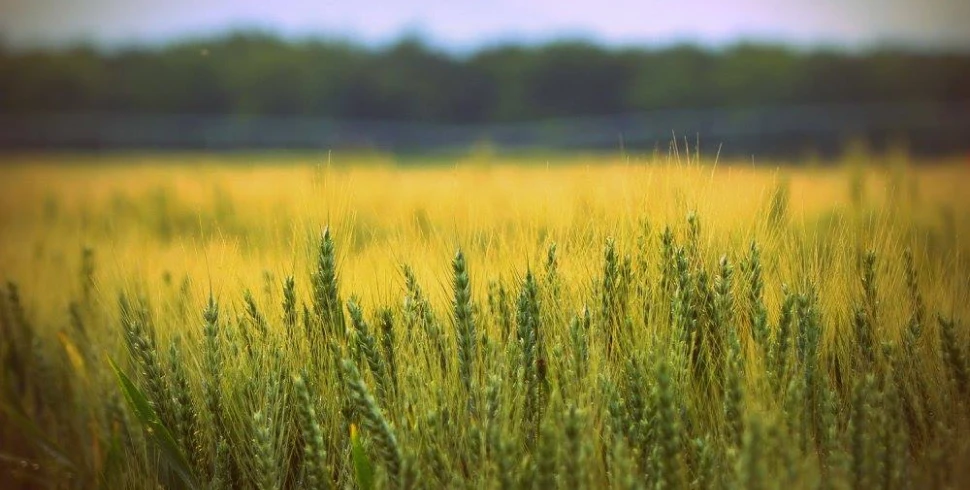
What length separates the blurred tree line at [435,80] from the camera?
2.17 meters

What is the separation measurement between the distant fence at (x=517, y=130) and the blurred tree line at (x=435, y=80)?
0.05 m

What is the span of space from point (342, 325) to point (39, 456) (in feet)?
2.24

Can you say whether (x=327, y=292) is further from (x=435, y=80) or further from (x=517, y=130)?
(x=435, y=80)

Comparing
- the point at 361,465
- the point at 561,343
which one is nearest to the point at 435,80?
the point at 561,343

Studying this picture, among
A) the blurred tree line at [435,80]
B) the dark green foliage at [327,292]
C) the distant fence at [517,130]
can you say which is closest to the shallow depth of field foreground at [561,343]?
the dark green foliage at [327,292]

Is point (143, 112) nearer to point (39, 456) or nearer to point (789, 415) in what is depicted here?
point (39, 456)

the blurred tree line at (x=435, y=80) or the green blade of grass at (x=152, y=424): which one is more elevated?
the blurred tree line at (x=435, y=80)

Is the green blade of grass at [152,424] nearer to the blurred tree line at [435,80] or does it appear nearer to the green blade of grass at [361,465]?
the green blade of grass at [361,465]

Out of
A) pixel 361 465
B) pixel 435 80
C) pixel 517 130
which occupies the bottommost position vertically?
pixel 361 465

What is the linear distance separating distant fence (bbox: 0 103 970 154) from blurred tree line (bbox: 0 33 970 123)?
0.05m

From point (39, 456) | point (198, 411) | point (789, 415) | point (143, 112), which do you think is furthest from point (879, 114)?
point (143, 112)

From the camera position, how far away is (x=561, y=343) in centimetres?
93

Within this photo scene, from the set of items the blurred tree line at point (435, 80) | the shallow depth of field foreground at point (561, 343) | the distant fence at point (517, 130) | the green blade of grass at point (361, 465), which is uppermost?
the blurred tree line at point (435, 80)

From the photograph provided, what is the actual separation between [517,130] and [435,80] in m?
0.38
